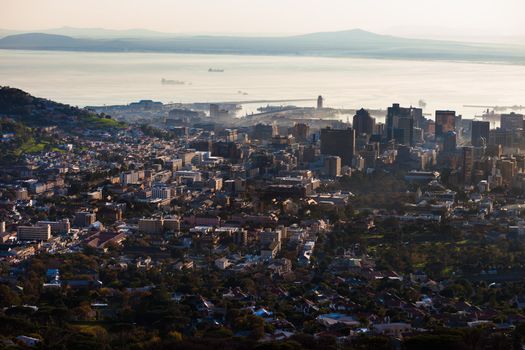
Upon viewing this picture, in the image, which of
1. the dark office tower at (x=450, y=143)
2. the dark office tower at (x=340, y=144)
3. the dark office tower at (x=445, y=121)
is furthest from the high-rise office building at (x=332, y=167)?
the dark office tower at (x=445, y=121)

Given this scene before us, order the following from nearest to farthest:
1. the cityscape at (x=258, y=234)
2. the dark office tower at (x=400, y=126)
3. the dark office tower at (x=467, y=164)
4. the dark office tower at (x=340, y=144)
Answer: the cityscape at (x=258, y=234), the dark office tower at (x=467, y=164), the dark office tower at (x=340, y=144), the dark office tower at (x=400, y=126)

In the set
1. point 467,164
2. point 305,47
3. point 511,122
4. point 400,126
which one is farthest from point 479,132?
point 305,47

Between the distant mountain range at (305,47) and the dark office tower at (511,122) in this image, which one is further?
the distant mountain range at (305,47)

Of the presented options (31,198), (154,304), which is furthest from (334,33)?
(154,304)

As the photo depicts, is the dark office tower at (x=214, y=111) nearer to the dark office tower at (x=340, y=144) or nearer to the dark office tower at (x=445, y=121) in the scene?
the dark office tower at (x=445, y=121)

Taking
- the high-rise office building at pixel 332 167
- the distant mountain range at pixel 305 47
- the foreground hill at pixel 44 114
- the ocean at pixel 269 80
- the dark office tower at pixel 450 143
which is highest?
the foreground hill at pixel 44 114

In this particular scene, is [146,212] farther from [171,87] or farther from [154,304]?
[171,87]
